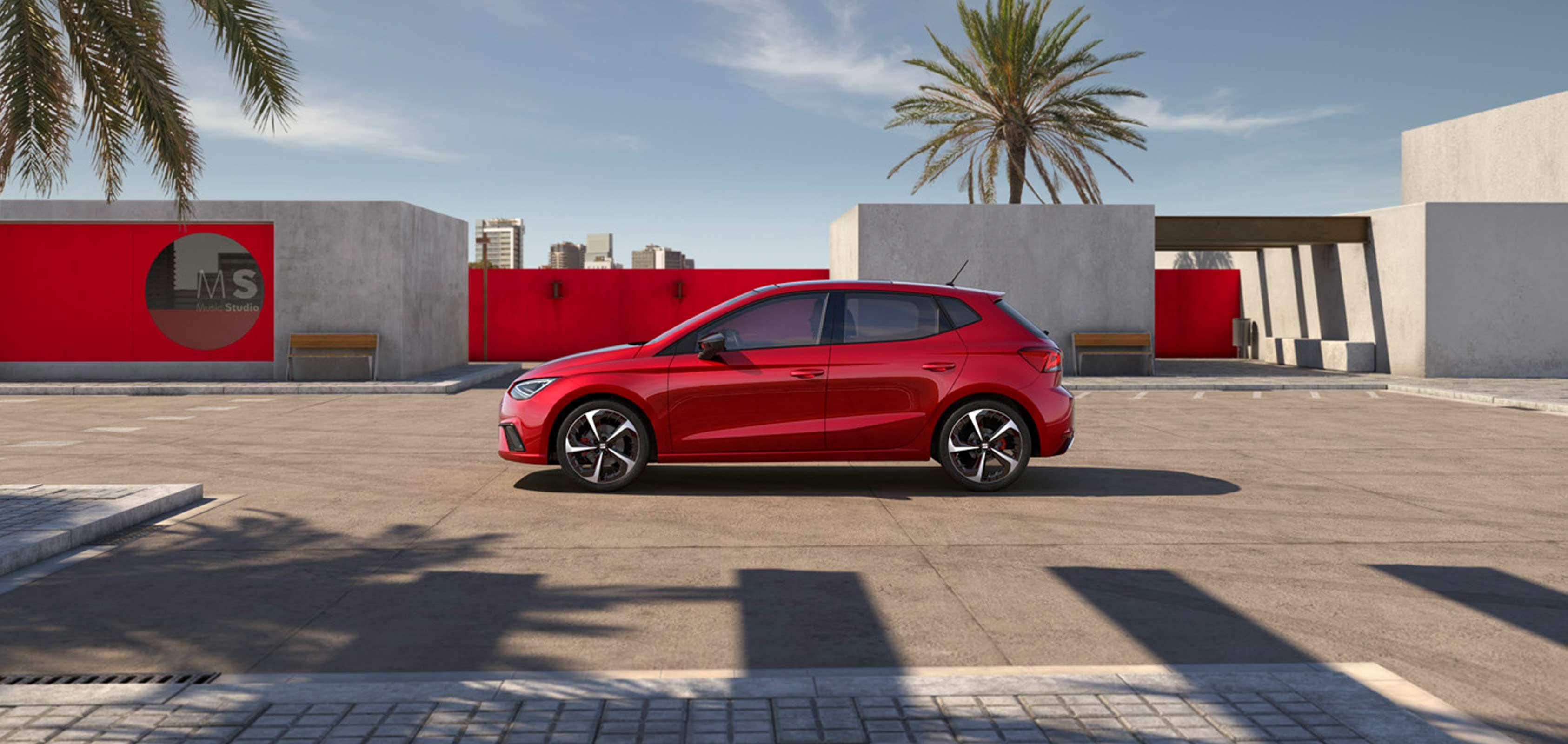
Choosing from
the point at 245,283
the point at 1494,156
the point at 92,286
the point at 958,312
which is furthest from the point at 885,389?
the point at 1494,156

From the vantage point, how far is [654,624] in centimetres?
482

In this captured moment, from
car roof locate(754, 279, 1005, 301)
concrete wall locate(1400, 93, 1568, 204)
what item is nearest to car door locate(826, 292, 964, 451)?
car roof locate(754, 279, 1005, 301)

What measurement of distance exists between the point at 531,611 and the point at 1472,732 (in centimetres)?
360

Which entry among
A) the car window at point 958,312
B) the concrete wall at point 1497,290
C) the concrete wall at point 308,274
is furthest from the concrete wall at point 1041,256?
the car window at point 958,312

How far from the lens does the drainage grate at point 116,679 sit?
4.05 metres

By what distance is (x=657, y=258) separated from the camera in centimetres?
12544

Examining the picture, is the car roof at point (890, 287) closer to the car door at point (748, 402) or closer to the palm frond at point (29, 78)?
the car door at point (748, 402)

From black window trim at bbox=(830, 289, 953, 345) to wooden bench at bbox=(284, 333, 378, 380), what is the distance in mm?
14031

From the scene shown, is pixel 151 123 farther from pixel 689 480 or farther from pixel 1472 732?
pixel 1472 732

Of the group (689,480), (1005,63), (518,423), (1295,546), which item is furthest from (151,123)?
(1005,63)

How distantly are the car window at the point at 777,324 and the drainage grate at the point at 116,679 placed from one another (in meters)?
4.77

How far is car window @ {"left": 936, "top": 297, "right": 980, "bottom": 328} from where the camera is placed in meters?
8.56

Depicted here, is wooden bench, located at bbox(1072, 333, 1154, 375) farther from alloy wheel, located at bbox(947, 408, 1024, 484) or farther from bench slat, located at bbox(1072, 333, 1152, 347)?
alloy wheel, located at bbox(947, 408, 1024, 484)

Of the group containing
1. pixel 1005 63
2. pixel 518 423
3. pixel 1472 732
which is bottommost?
pixel 1472 732
